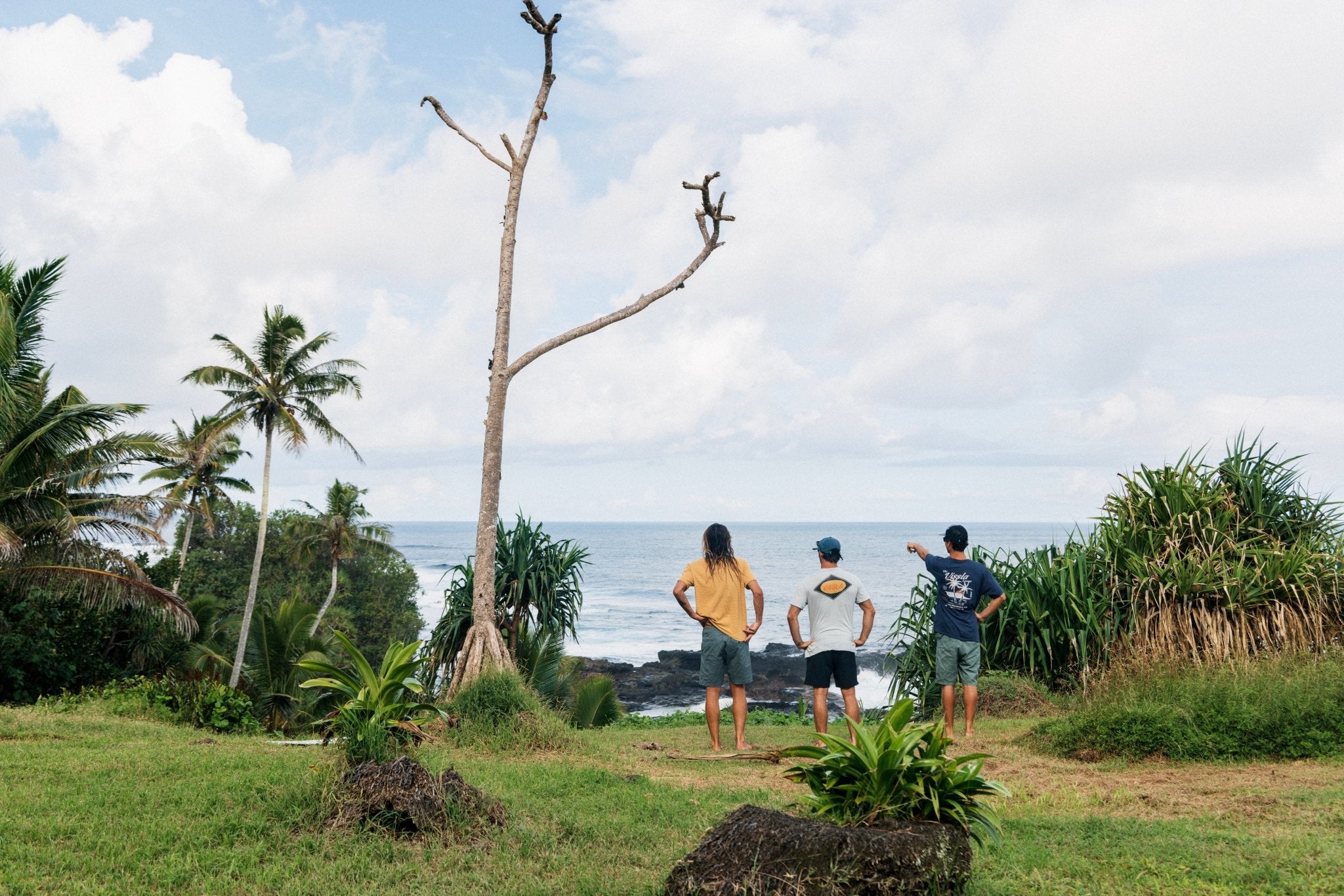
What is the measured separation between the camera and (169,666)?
20328 millimetres

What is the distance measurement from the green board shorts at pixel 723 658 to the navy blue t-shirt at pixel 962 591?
1.83m

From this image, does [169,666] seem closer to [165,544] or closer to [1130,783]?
[165,544]

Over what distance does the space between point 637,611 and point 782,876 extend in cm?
6515

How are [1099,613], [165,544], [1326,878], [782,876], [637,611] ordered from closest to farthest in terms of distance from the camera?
[782,876] < [1326,878] < [1099,613] < [165,544] < [637,611]

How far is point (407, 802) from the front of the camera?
16.2ft

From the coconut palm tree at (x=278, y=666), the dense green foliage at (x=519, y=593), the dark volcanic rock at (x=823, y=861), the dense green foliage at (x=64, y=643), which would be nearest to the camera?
A: the dark volcanic rock at (x=823, y=861)

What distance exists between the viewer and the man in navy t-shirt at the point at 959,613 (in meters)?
8.22

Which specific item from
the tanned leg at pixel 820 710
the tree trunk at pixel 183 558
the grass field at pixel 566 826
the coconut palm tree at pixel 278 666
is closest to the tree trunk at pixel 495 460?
the grass field at pixel 566 826

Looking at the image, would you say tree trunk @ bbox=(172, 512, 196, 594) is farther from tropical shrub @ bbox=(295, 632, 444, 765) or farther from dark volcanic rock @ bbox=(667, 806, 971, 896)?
dark volcanic rock @ bbox=(667, 806, 971, 896)

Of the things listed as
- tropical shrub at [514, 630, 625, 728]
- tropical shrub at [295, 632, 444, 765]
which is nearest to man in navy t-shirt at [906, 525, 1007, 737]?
tropical shrub at [514, 630, 625, 728]

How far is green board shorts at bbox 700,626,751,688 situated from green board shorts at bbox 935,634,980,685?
1.78m

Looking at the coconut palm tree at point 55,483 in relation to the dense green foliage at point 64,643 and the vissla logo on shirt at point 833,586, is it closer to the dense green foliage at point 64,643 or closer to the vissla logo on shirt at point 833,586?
the dense green foliage at point 64,643

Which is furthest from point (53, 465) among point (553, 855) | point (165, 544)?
point (553, 855)

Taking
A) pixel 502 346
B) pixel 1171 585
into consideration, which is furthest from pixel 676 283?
pixel 1171 585
